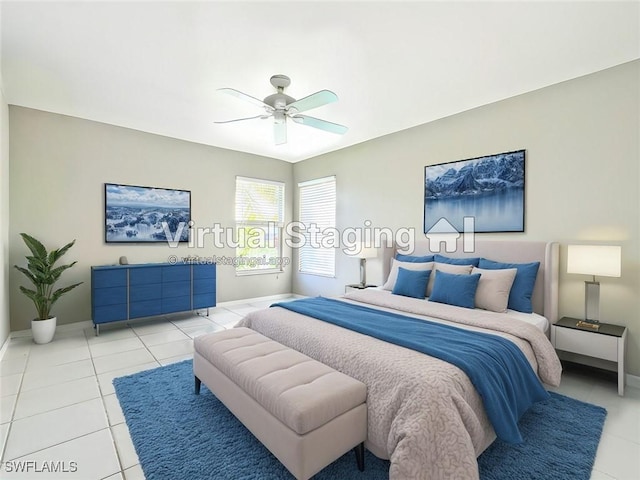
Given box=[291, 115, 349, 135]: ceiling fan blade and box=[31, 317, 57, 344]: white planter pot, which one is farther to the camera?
box=[31, 317, 57, 344]: white planter pot

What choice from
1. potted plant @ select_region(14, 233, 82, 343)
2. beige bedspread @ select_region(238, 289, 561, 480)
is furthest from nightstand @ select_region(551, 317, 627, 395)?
potted plant @ select_region(14, 233, 82, 343)

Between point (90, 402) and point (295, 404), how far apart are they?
1922mm

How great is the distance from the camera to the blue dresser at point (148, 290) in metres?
3.96

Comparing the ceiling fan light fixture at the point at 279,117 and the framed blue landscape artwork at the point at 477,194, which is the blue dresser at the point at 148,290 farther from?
the framed blue landscape artwork at the point at 477,194

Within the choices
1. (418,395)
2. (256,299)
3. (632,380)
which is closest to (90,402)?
(418,395)

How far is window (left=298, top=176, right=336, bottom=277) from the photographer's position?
18.6ft

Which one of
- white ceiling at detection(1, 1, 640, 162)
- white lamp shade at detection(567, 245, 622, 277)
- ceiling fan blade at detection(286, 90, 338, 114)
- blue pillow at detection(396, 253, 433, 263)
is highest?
white ceiling at detection(1, 1, 640, 162)

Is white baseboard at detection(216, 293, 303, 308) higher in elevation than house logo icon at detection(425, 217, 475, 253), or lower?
lower

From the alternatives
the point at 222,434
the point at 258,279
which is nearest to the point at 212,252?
the point at 258,279

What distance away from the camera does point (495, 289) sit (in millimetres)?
3010

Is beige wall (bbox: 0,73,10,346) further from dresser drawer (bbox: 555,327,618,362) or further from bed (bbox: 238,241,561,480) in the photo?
dresser drawer (bbox: 555,327,618,362)

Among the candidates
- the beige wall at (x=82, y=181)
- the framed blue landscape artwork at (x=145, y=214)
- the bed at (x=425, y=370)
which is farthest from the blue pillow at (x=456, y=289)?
the framed blue landscape artwork at (x=145, y=214)

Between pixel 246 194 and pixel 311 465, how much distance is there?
15.9 feet

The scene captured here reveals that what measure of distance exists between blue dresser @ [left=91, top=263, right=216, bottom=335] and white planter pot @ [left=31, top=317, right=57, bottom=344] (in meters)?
0.42
